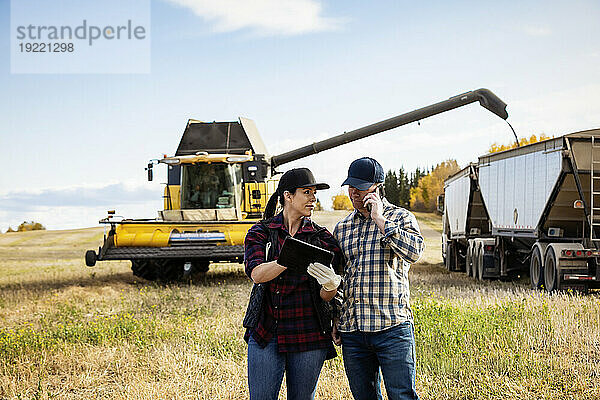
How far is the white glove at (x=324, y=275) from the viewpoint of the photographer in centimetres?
406

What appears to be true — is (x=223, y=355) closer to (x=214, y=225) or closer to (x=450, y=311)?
(x=450, y=311)

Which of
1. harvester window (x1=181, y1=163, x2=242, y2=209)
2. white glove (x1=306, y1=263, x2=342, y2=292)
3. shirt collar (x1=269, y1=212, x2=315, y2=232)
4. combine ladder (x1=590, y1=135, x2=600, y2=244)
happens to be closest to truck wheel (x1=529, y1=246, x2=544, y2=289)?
combine ladder (x1=590, y1=135, x2=600, y2=244)

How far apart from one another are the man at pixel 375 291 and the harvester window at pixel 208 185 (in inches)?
504

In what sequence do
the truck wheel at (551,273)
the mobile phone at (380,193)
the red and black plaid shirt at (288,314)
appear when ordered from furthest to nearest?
1. the truck wheel at (551,273)
2. the mobile phone at (380,193)
3. the red and black plaid shirt at (288,314)

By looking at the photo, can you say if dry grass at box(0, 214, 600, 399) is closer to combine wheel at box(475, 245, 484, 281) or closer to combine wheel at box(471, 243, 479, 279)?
combine wheel at box(475, 245, 484, 281)

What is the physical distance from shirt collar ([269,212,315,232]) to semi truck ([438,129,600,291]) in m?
9.77

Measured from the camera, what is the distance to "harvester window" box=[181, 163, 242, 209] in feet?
56.4

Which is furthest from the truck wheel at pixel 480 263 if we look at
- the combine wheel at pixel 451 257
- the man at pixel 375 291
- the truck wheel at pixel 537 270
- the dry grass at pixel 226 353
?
the man at pixel 375 291

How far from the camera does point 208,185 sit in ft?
56.9

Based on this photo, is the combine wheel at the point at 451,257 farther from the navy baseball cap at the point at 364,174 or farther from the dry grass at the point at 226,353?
the navy baseball cap at the point at 364,174

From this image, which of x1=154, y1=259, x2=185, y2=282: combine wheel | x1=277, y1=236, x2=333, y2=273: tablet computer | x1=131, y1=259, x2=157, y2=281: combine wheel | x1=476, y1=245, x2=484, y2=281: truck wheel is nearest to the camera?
x1=277, y1=236, x2=333, y2=273: tablet computer

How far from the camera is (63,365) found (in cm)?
773

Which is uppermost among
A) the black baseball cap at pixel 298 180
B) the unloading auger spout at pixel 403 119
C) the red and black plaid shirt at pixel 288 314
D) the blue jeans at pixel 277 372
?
the unloading auger spout at pixel 403 119

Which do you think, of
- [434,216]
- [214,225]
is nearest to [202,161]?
[214,225]
